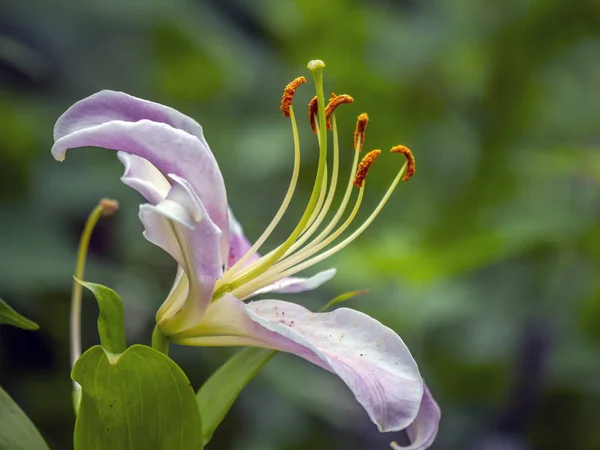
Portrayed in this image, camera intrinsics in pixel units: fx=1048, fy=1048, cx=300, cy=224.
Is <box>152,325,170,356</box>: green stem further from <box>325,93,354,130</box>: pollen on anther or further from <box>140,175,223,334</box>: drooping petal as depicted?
<box>325,93,354,130</box>: pollen on anther

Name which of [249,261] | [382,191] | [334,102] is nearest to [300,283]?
[249,261]

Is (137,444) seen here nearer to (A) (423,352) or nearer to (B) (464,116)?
(A) (423,352)

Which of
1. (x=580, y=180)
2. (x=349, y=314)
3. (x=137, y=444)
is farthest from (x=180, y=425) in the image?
(x=580, y=180)

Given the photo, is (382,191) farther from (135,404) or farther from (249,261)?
(135,404)

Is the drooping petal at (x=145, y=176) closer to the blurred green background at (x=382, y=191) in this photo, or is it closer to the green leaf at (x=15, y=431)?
→ the green leaf at (x=15, y=431)

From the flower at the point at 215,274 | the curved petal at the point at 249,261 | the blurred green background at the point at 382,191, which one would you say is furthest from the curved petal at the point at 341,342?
the blurred green background at the point at 382,191
